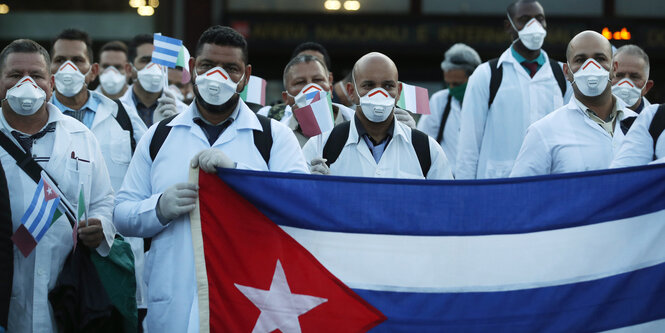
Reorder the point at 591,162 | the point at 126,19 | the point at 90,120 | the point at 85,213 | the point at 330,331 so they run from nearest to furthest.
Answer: the point at 330,331 → the point at 85,213 → the point at 591,162 → the point at 90,120 → the point at 126,19

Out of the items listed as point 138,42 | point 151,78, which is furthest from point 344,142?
point 138,42

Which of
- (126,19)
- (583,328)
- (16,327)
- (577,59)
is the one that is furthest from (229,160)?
(126,19)

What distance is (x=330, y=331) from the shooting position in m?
4.89

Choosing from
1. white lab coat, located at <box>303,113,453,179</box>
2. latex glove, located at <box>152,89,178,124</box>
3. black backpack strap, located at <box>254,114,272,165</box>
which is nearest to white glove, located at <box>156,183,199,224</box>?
black backpack strap, located at <box>254,114,272,165</box>

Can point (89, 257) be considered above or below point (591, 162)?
below

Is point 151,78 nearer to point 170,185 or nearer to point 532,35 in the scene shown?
point 532,35

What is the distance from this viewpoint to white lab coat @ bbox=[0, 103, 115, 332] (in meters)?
5.12

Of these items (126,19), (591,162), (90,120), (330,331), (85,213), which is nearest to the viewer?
(330,331)

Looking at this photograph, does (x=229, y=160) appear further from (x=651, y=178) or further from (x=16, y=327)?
(x=651, y=178)

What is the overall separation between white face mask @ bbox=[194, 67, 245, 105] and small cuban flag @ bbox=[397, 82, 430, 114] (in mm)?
1671

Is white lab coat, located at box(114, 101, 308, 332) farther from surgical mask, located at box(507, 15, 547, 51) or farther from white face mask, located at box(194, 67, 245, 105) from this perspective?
surgical mask, located at box(507, 15, 547, 51)

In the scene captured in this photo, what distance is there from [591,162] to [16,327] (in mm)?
3105

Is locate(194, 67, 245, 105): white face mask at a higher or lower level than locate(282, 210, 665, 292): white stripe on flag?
higher

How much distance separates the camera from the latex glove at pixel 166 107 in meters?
7.43
